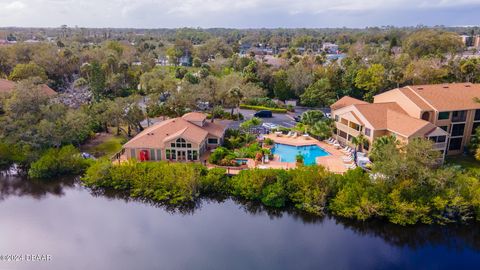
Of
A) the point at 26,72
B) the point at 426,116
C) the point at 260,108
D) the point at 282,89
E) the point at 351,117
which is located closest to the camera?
the point at 426,116

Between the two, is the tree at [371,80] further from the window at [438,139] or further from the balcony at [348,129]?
the window at [438,139]

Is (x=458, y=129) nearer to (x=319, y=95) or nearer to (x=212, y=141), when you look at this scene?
(x=319, y=95)

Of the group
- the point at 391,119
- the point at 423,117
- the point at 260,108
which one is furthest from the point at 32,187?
the point at 423,117

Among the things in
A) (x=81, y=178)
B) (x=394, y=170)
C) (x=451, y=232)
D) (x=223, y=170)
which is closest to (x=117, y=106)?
(x=81, y=178)

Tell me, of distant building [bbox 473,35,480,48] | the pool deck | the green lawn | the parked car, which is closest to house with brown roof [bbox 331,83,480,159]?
the pool deck

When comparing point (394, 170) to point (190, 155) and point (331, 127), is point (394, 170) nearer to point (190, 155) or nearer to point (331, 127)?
point (331, 127)

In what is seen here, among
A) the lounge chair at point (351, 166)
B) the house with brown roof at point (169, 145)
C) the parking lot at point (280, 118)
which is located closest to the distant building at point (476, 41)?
the parking lot at point (280, 118)

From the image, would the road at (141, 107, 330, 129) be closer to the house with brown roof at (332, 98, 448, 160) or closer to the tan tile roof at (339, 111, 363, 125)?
the house with brown roof at (332, 98, 448, 160)
